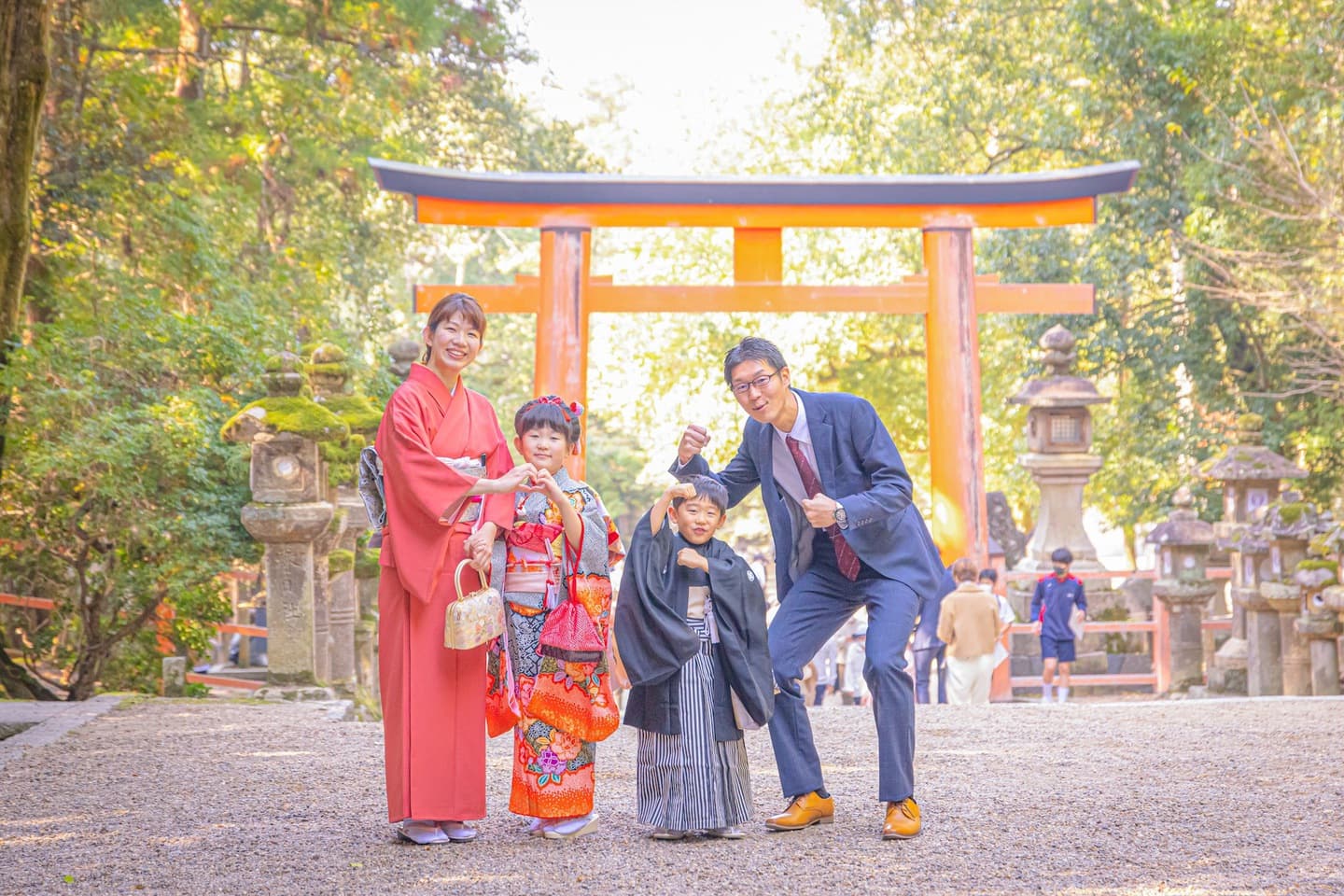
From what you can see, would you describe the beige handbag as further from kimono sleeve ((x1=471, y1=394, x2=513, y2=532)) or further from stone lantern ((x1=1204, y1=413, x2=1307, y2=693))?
stone lantern ((x1=1204, y1=413, x2=1307, y2=693))

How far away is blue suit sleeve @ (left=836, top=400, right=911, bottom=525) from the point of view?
12.4 ft

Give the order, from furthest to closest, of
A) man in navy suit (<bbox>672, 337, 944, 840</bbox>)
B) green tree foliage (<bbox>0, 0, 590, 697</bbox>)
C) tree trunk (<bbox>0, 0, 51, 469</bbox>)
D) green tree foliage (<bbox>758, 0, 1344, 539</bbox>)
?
green tree foliage (<bbox>758, 0, 1344, 539</bbox>), green tree foliage (<bbox>0, 0, 590, 697</bbox>), tree trunk (<bbox>0, 0, 51, 469</bbox>), man in navy suit (<bbox>672, 337, 944, 840</bbox>)

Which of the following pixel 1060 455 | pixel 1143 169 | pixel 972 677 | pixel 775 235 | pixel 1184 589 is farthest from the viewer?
pixel 1143 169

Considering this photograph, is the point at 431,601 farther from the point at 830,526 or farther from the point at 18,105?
the point at 18,105

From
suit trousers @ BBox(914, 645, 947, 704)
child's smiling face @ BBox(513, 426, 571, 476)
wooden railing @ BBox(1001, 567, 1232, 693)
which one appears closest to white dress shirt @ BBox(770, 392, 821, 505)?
child's smiling face @ BBox(513, 426, 571, 476)

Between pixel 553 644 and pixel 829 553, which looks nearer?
pixel 553 644

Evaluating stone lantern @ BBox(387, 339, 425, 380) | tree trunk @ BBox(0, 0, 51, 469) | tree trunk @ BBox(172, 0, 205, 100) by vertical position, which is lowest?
stone lantern @ BBox(387, 339, 425, 380)

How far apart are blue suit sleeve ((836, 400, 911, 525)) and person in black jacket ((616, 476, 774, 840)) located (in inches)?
15.2

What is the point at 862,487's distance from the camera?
396cm

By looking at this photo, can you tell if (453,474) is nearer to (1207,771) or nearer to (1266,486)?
(1207,771)

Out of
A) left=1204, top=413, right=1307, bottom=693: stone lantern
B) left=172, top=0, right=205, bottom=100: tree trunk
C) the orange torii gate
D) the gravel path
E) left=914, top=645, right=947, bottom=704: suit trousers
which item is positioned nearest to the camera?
the gravel path

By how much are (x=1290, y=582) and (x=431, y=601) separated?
25.0 ft

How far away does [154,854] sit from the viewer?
365 cm

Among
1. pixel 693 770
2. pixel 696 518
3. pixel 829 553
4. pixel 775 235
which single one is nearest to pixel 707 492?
pixel 696 518
